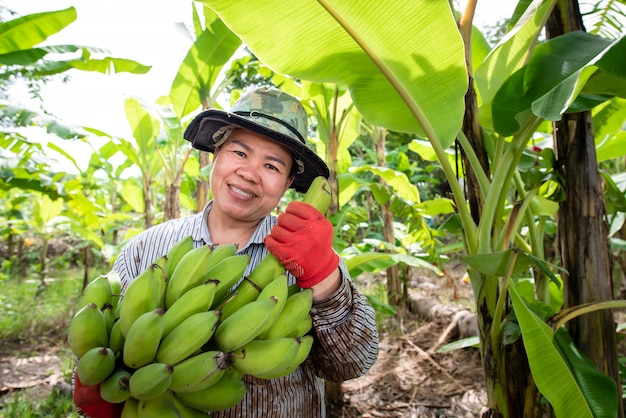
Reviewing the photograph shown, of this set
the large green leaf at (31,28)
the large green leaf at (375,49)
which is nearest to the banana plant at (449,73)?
the large green leaf at (375,49)

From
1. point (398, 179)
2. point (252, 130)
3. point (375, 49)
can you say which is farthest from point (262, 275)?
point (398, 179)

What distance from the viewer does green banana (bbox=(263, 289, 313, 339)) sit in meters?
0.69

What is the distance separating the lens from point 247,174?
926 mm

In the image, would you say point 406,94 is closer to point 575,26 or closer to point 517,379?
point 575,26

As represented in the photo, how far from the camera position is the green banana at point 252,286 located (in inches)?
27.4

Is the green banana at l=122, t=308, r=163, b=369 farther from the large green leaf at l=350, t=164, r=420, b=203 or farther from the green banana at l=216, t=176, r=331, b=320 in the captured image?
the large green leaf at l=350, t=164, r=420, b=203

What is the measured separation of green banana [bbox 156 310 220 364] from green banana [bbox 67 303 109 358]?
108 mm

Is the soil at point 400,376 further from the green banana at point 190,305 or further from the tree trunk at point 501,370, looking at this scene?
the green banana at point 190,305

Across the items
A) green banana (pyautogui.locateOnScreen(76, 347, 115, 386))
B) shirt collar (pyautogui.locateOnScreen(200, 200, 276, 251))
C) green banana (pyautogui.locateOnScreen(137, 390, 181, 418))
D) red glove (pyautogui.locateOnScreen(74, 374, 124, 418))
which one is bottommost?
red glove (pyautogui.locateOnScreen(74, 374, 124, 418))

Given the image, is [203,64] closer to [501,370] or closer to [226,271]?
[226,271]

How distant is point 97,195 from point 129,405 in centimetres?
761

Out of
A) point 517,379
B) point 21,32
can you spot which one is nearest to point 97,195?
point 21,32

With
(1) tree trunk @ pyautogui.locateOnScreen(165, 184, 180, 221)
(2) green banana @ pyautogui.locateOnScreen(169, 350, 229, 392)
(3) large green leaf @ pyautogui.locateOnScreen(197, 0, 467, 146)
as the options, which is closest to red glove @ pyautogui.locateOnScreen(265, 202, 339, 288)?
(2) green banana @ pyautogui.locateOnScreen(169, 350, 229, 392)

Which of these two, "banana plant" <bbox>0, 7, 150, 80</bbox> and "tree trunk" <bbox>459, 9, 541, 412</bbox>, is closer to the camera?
"tree trunk" <bbox>459, 9, 541, 412</bbox>
